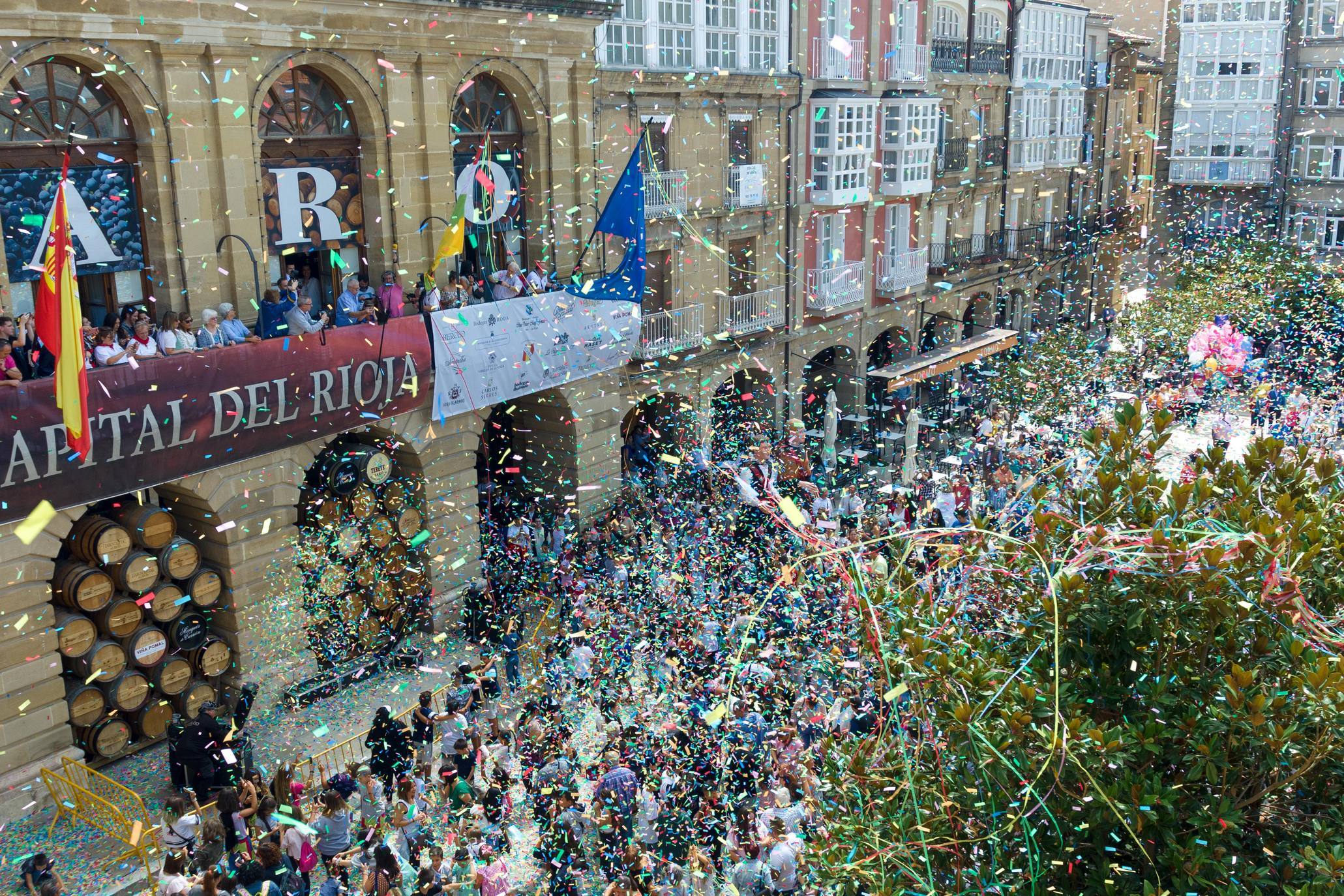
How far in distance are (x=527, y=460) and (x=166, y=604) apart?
25.3ft

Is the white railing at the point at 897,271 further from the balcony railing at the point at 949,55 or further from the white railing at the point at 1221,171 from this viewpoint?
the white railing at the point at 1221,171

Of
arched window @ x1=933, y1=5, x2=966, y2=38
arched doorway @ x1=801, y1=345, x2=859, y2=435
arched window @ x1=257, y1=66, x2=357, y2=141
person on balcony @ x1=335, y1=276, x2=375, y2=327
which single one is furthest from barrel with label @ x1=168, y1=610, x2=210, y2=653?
arched window @ x1=933, y1=5, x2=966, y2=38

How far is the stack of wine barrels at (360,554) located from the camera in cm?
Answer: 1638

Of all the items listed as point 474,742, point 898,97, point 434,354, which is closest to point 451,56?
point 434,354

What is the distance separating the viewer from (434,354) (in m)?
16.6

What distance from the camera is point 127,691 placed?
13844 mm

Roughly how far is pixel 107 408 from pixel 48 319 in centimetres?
120

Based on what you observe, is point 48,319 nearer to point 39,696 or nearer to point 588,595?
point 39,696

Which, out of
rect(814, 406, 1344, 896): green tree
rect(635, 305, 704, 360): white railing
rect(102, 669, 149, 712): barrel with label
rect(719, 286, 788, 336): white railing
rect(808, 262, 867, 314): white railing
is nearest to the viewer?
rect(814, 406, 1344, 896): green tree

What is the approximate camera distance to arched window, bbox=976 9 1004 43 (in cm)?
3275

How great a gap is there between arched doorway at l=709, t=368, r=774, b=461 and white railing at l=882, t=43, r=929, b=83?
8791 mm

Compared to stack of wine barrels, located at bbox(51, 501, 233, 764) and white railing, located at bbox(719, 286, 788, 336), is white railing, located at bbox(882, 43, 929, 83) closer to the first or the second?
white railing, located at bbox(719, 286, 788, 336)

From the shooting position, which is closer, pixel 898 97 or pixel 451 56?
pixel 451 56

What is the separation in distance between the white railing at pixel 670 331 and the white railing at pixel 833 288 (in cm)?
429
